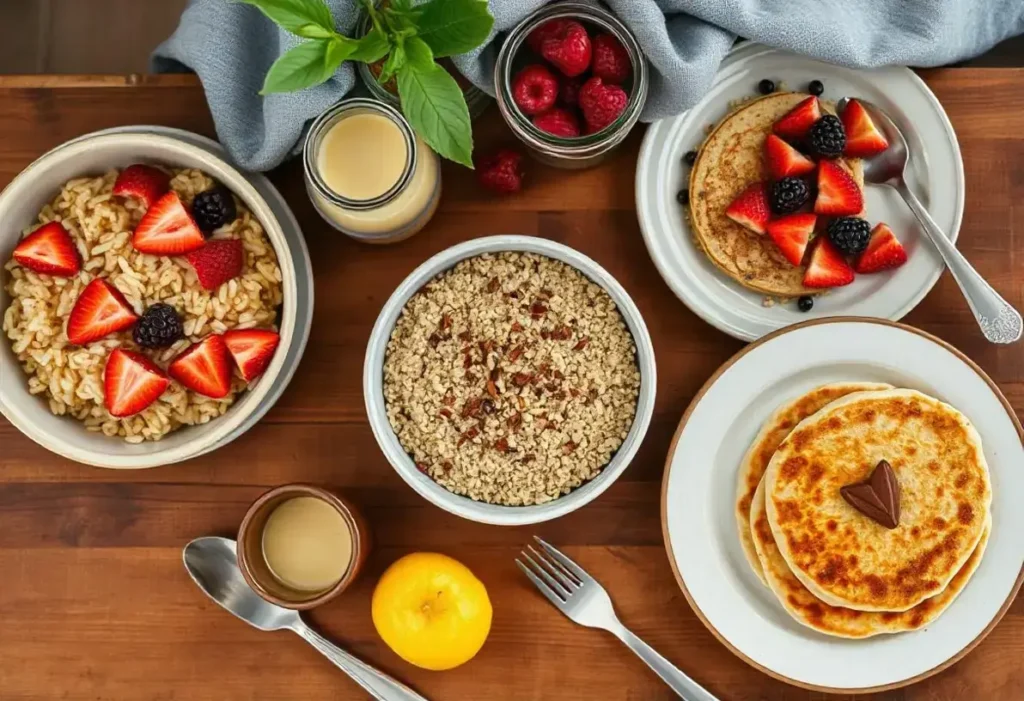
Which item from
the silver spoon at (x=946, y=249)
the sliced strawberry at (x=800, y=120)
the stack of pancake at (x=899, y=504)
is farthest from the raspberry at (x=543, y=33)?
the stack of pancake at (x=899, y=504)

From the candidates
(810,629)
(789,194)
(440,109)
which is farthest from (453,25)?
(810,629)

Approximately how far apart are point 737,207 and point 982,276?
0.44 m

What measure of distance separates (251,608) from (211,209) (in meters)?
0.64

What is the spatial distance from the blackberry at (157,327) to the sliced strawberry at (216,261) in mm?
66

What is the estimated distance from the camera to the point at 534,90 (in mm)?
1363

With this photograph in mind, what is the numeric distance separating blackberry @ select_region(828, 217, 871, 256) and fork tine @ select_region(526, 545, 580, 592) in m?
0.67

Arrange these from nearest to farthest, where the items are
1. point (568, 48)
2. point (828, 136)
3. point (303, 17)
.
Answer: point (303, 17) → point (568, 48) → point (828, 136)

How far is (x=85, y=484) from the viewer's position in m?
1.53

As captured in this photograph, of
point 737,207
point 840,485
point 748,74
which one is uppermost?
point 748,74

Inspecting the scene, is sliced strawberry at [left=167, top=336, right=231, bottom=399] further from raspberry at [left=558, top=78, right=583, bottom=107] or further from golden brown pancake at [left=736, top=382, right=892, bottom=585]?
golden brown pancake at [left=736, top=382, right=892, bottom=585]

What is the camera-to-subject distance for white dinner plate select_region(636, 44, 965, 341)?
58.1 inches

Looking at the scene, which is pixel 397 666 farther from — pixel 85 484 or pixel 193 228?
pixel 193 228

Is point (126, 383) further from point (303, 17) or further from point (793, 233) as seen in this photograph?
point (793, 233)

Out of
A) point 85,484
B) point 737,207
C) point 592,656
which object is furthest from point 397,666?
Result: point 737,207
